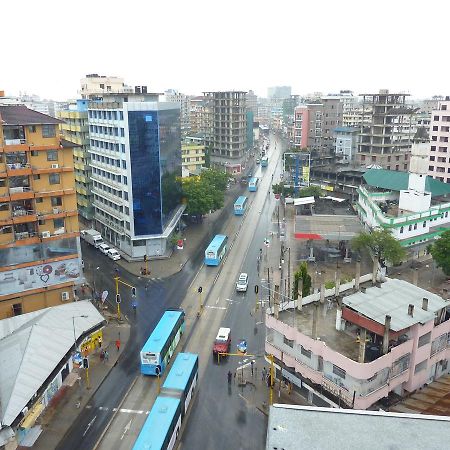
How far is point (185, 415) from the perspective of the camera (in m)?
33.3

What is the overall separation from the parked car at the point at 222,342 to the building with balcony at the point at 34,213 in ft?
54.0

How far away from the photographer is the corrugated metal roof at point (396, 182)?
237ft

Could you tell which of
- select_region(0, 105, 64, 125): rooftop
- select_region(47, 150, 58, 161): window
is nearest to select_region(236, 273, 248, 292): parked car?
select_region(47, 150, 58, 161): window

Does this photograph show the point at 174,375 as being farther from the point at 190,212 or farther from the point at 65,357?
the point at 190,212

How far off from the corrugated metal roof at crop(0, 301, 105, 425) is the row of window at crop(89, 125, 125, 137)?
81.4 ft

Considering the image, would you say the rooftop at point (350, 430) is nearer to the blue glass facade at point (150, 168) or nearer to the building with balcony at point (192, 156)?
the blue glass facade at point (150, 168)

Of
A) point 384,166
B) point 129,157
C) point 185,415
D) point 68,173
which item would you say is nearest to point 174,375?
point 185,415

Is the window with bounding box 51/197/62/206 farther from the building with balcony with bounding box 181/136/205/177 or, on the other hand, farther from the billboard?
the building with balcony with bounding box 181/136/205/177

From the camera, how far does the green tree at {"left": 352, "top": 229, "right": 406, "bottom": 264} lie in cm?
5497

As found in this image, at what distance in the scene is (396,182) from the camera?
7550cm

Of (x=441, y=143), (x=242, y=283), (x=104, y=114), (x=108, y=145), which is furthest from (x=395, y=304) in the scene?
(x=441, y=143)

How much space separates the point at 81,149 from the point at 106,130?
40.4ft

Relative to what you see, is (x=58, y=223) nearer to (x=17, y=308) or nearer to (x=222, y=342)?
(x=17, y=308)

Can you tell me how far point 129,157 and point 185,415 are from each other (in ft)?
114
